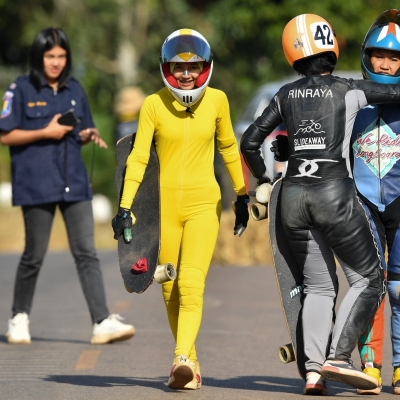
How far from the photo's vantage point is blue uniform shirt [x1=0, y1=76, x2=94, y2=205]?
969cm

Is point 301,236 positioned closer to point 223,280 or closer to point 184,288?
point 184,288

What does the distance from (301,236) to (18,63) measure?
23740 mm

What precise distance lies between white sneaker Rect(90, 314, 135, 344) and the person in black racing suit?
2.77 m

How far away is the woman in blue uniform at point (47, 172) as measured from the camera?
9.67 m

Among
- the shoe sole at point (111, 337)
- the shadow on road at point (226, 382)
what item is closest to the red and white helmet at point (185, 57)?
the shadow on road at point (226, 382)

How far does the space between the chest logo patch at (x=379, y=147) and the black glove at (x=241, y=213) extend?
0.74 meters

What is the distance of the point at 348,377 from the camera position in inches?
261

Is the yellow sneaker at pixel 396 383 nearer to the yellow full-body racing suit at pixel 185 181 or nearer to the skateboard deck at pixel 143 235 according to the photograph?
the yellow full-body racing suit at pixel 185 181

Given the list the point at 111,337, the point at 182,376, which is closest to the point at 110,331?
the point at 111,337

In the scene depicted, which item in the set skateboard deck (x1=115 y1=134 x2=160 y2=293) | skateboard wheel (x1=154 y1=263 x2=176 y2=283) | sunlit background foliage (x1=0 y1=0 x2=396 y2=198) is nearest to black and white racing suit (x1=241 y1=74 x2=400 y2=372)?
skateboard wheel (x1=154 y1=263 x2=176 y2=283)

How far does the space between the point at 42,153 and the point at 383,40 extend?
11.6 feet

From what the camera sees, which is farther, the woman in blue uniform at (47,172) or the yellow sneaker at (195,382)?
the woman in blue uniform at (47,172)

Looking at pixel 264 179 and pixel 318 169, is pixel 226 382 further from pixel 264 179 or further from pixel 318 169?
pixel 318 169

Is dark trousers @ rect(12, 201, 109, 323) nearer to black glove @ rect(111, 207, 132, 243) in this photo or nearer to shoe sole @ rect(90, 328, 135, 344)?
shoe sole @ rect(90, 328, 135, 344)
